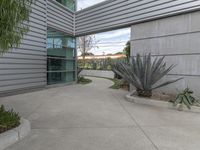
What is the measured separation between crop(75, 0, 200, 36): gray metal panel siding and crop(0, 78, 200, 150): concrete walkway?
389 cm

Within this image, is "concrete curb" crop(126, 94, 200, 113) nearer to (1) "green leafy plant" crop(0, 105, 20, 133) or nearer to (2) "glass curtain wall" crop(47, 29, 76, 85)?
(1) "green leafy plant" crop(0, 105, 20, 133)

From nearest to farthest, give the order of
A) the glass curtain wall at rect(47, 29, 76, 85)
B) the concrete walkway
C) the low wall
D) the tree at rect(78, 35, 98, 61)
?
1. the concrete walkway
2. the glass curtain wall at rect(47, 29, 76, 85)
3. the low wall
4. the tree at rect(78, 35, 98, 61)

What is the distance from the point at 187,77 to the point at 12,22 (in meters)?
6.26

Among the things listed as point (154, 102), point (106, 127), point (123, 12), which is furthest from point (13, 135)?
point (123, 12)

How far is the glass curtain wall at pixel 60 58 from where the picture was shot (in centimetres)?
1070

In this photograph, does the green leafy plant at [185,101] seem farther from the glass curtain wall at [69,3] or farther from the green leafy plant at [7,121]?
the glass curtain wall at [69,3]

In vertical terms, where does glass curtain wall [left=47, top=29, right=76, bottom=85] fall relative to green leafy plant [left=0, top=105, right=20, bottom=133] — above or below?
above

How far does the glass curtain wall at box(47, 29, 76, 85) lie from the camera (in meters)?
10.7

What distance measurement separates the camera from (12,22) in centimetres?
342

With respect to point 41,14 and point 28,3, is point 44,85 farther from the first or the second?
point 28,3

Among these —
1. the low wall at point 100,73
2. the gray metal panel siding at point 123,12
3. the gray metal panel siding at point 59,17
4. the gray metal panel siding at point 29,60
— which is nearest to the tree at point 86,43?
the low wall at point 100,73

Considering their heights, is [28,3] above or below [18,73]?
above

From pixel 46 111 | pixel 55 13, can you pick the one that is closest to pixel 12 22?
pixel 46 111

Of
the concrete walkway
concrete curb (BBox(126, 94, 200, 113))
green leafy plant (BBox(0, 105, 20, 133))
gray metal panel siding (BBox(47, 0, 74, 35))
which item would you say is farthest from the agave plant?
gray metal panel siding (BBox(47, 0, 74, 35))
